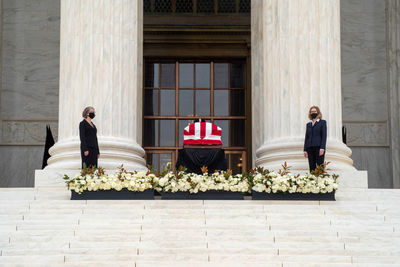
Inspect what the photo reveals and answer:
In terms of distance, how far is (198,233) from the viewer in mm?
11555

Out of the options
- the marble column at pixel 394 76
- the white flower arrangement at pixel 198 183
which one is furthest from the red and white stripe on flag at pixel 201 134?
the marble column at pixel 394 76

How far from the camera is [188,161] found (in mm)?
17969

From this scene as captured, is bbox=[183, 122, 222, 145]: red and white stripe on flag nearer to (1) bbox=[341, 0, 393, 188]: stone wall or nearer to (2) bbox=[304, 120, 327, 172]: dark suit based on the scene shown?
(2) bbox=[304, 120, 327, 172]: dark suit

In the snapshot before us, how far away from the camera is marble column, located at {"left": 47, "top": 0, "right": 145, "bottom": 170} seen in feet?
55.4

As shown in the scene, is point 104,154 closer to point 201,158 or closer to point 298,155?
point 201,158

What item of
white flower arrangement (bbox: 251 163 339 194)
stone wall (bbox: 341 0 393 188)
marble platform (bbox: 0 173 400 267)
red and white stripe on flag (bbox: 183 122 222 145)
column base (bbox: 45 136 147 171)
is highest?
stone wall (bbox: 341 0 393 188)

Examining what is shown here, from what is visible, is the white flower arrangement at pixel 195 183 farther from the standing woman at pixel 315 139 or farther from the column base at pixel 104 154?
the column base at pixel 104 154

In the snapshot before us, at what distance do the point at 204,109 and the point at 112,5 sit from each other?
10844 mm

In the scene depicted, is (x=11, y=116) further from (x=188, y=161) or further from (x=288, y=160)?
(x=288, y=160)

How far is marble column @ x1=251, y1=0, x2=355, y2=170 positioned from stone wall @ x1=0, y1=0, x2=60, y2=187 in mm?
10858

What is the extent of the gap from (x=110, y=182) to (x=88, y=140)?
1.61 meters

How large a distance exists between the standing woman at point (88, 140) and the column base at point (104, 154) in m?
1.06

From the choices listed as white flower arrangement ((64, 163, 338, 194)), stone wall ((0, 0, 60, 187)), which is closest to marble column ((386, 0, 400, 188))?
white flower arrangement ((64, 163, 338, 194))

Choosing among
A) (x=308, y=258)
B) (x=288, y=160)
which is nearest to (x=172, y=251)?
(x=308, y=258)
